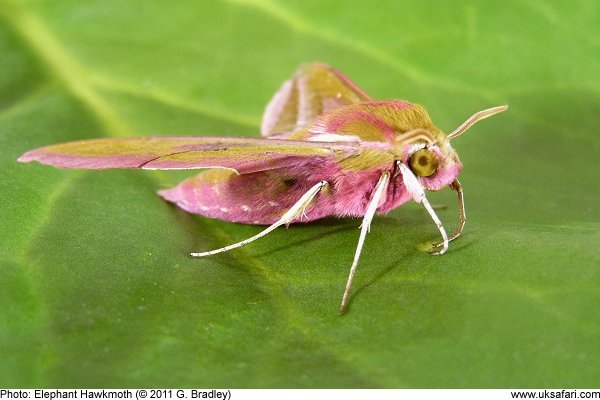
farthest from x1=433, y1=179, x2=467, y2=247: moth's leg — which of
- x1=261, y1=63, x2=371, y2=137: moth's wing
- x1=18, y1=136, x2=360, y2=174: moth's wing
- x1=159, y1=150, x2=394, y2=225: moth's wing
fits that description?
x1=261, y1=63, x2=371, y2=137: moth's wing

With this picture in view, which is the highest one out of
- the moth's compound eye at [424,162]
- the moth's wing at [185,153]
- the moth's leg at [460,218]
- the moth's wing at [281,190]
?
the moth's wing at [185,153]

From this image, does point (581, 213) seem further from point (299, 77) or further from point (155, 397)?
point (155, 397)

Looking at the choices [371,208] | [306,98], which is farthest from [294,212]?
[306,98]

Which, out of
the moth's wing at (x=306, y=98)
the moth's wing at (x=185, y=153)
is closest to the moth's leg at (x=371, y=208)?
the moth's wing at (x=185, y=153)

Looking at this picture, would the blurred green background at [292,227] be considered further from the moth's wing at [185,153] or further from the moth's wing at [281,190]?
the moth's wing at [185,153]

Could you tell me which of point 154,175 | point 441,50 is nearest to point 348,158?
point 154,175

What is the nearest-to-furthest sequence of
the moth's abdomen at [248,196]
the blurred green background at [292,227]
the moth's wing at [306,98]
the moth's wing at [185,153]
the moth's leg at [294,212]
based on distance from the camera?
the blurred green background at [292,227] → the moth's wing at [185,153] → the moth's leg at [294,212] → the moth's abdomen at [248,196] → the moth's wing at [306,98]

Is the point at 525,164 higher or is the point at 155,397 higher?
the point at 155,397
